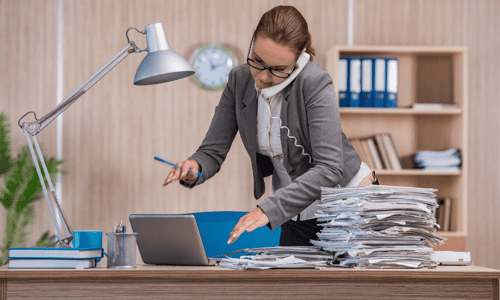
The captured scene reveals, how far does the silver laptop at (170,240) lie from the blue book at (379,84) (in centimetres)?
240

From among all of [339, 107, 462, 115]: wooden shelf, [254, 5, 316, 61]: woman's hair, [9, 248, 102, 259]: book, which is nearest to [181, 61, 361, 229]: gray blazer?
[254, 5, 316, 61]: woman's hair

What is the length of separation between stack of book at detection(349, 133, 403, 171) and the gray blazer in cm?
192

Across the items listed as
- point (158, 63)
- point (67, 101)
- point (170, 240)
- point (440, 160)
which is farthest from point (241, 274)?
point (440, 160)

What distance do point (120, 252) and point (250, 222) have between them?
0.33 m

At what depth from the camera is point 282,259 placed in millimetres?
1198

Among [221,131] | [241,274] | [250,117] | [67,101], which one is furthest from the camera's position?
[67,101]

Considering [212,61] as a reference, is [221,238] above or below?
below

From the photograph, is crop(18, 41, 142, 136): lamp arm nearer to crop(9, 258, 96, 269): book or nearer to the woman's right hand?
the woman's right hand

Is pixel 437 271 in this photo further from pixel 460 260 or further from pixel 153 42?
pixel 153 42

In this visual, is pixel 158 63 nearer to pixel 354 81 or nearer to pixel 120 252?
pixel 120 252

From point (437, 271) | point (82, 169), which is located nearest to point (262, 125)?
point (437, 271)

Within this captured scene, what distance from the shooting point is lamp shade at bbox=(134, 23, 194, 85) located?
1657 mm

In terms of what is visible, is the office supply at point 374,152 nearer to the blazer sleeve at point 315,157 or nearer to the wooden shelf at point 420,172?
the wooden shelf at point 420,172

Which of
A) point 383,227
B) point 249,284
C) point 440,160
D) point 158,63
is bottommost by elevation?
point 249,284
